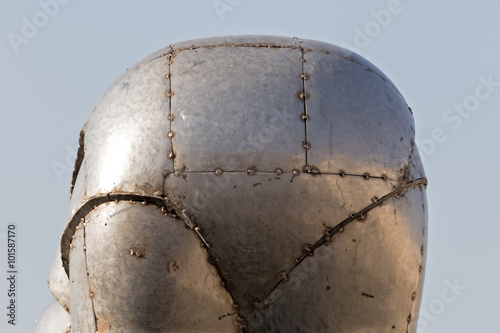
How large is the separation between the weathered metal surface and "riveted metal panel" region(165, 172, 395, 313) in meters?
2.98

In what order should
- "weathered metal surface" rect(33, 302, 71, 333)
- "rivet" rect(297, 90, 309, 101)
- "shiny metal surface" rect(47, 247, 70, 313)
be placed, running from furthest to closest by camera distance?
"weathered metal surface" rect(33, 302, 71, 333)
"shiny metal surface" rect(47, 247, 70, 313)
"rivet" rect(297, 90, 309, 101)

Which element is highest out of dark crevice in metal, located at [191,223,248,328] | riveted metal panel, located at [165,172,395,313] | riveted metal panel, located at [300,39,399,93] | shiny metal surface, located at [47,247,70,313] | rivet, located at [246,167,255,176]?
riveted metal panel, located at [300,39,399,93]

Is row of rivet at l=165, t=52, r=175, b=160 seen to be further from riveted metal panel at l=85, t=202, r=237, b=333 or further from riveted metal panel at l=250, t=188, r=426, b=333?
riveted metal panel at l=250, t=188, r=426, b=333

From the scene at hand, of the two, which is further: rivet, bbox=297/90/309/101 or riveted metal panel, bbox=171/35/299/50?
riveted metal panel, bbox=171/35/299/50

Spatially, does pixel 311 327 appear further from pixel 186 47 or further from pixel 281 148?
pixel 186 47

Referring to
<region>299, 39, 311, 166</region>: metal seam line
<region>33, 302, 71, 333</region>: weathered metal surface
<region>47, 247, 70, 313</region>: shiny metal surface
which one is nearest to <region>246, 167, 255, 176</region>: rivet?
<region>299, 39, 311, 166</region>: metal seam line

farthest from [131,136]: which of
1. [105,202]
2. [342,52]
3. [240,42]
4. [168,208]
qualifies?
[342,52]

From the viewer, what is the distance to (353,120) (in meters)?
7.71

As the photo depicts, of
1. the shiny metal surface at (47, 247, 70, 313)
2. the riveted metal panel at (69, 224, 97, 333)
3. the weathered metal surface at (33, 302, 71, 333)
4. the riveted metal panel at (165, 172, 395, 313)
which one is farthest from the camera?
the weathered metal surface at (33, 302, 71, 333)

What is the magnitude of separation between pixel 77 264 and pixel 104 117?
4.32 ft

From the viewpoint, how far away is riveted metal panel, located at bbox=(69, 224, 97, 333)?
7809 millimetres

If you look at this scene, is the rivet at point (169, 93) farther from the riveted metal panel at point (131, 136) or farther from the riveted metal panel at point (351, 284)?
the riveted metal panel at point (351, 284)

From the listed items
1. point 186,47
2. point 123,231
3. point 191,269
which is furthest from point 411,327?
point 186,47

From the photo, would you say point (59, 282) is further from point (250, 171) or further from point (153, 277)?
point (250, 171)
